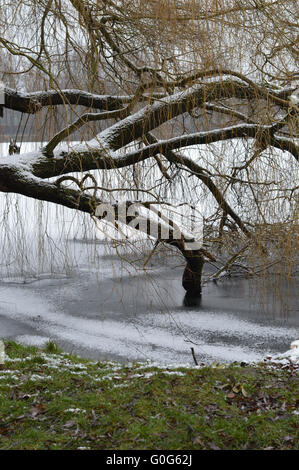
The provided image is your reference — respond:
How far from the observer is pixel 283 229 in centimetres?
→ 581

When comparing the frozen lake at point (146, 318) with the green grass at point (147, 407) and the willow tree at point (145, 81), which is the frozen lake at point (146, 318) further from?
the green grass at point (147, 407)

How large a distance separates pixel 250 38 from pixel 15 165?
2.40 meters

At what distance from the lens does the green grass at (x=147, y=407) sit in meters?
3.10

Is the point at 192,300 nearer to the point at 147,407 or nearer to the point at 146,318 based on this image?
the point at 146,318

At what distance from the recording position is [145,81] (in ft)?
18.7

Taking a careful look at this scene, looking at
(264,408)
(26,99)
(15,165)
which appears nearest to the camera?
(264,408)

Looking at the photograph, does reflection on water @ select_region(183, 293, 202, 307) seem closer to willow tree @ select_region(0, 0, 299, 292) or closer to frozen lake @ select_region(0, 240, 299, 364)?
frozen lake @ select_region(0, 240, 299, 364)

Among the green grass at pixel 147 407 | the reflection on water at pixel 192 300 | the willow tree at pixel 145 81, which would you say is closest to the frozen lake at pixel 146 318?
the reflection on water at pixel 192 300

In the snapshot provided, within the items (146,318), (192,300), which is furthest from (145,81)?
(192,300)

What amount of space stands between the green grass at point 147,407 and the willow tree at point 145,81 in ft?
4.95

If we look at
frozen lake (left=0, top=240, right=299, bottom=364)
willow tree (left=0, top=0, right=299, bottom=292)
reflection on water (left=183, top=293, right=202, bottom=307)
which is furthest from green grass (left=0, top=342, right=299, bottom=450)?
reflection on water (left=183, top=293, right=202, bottom=307)

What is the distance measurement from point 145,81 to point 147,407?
3.25m
